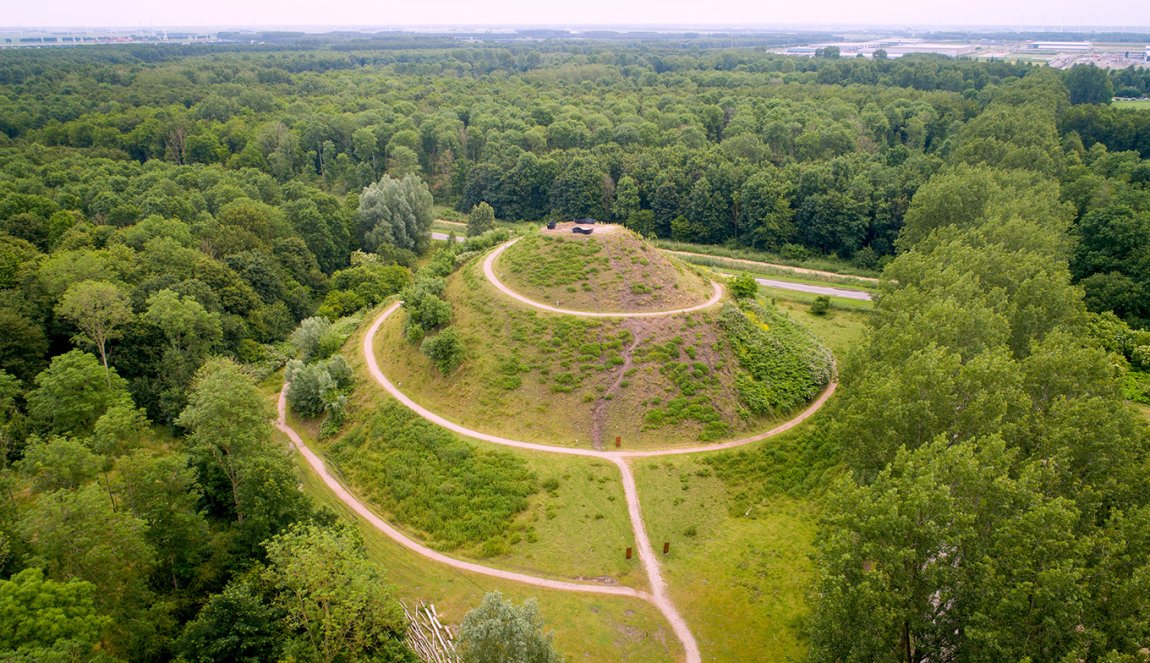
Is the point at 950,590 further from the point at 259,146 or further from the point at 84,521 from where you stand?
the point at 259,146

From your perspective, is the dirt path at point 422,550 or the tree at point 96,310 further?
the tree at point 96,310

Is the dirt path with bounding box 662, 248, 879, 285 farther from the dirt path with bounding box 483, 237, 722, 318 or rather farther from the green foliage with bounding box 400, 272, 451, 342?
the green foliage with bounding box 400, 272, 451, 342

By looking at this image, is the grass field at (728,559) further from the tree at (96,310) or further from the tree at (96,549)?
the tree at (96,310)

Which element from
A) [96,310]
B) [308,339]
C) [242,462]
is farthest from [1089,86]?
[96,310]

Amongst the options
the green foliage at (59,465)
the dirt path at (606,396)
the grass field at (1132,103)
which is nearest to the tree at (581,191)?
the dirt path at (606,396)

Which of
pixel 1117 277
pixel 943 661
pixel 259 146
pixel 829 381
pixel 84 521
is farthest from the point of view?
pixel 259 146

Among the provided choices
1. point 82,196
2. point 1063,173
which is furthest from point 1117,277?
point 82,196

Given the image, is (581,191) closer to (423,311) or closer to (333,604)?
(423,311)
